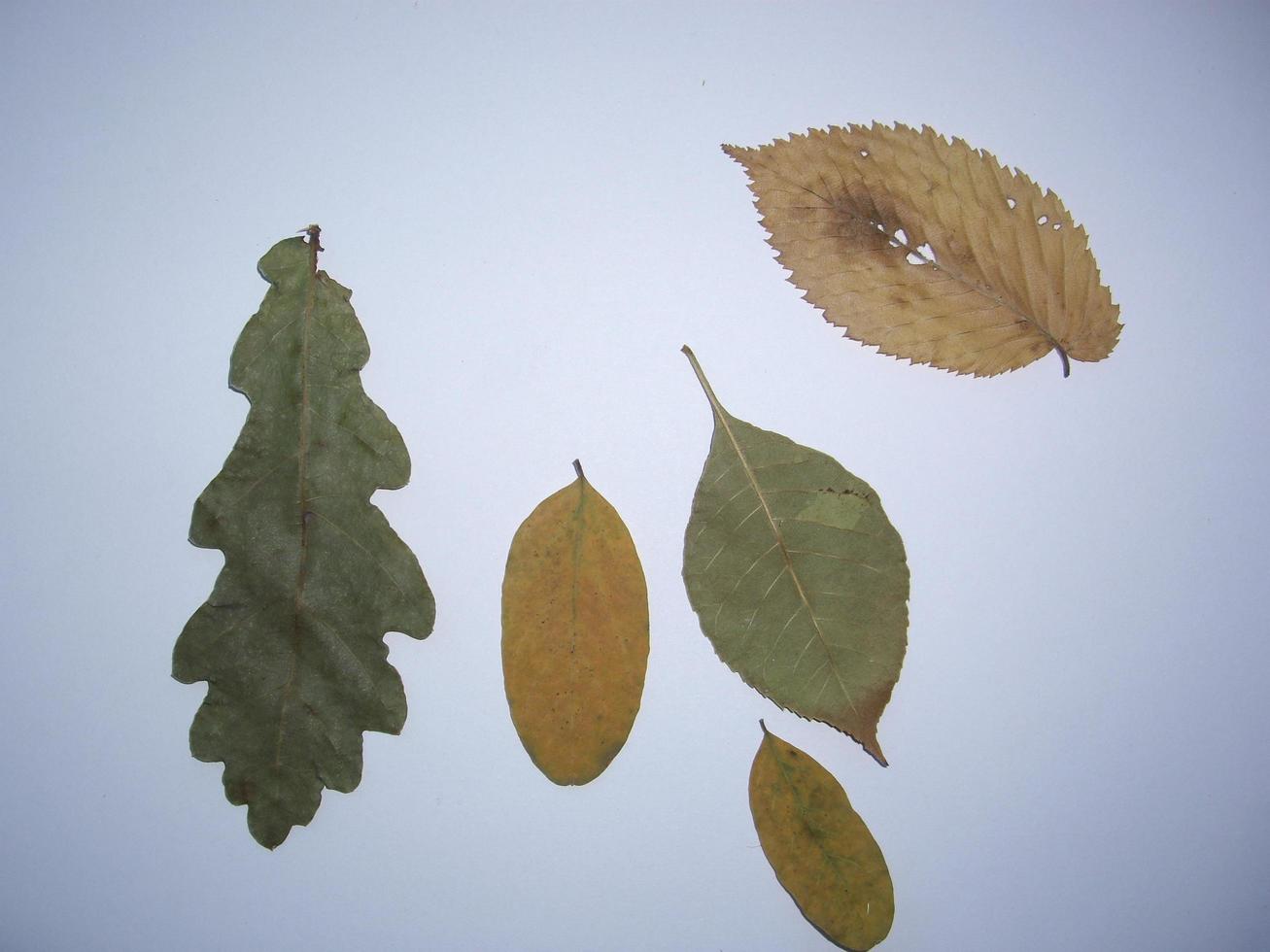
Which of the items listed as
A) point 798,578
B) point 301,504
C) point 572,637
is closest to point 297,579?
point 301,504

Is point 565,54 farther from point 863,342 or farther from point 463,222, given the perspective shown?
point 863,342

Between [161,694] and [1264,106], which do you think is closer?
[161,694]

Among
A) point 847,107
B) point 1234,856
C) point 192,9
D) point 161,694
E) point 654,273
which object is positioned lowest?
point 1234,856

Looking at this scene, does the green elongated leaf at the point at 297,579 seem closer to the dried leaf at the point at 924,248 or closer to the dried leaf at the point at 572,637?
the dried leaf at the point at 572,637

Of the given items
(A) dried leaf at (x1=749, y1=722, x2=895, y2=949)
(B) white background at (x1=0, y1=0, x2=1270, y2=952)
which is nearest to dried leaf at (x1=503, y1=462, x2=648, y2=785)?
(B) white background at (x1=0, y1=0, x2=1270, y2=952)

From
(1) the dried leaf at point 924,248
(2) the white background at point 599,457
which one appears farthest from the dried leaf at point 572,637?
(1) the dried leaf at point 924,248

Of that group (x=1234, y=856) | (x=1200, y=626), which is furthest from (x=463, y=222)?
(x=1234, y=856)

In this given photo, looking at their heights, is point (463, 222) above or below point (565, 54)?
below
